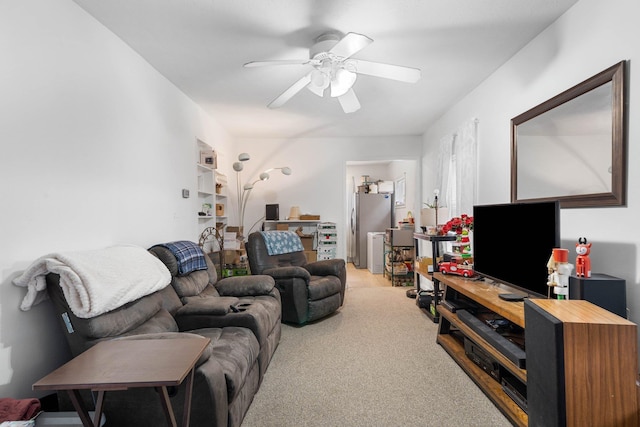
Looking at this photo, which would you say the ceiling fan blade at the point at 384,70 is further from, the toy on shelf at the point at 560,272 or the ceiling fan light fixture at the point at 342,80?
the toy on shelf at the point at 560,272

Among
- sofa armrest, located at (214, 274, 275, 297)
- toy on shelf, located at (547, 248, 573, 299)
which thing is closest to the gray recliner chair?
sofa armrest, located at (214, 274, 275, 297)

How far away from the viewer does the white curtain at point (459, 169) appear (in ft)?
11.3

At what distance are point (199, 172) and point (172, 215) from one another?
3.40ft

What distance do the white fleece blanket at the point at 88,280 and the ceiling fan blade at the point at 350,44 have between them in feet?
5.99

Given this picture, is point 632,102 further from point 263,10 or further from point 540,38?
point 263,10

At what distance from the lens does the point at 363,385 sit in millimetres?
2281

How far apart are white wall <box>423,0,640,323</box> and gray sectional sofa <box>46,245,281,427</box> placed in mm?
1877

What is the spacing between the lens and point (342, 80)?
2.36m

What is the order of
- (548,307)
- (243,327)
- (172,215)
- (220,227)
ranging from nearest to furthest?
(548,307) → (243,327) → (172,215) → (220,227)

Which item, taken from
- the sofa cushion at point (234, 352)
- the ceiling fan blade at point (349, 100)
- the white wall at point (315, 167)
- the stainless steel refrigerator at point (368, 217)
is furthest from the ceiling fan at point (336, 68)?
the stainless steel refrigerator at point (368, 217)

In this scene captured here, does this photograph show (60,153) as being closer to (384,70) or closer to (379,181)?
(384,70)

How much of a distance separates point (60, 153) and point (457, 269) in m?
3.04

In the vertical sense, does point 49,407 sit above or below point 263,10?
below

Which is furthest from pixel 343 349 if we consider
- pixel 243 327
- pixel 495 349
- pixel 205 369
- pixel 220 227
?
pixel 220 227
